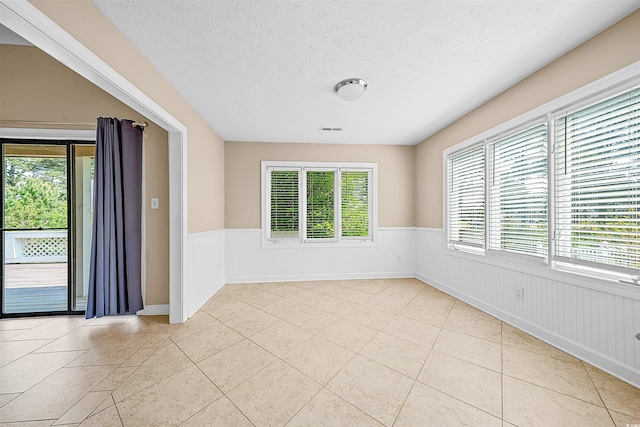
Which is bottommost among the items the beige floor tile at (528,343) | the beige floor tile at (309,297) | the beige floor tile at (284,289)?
the beige floor tile at (284,289)

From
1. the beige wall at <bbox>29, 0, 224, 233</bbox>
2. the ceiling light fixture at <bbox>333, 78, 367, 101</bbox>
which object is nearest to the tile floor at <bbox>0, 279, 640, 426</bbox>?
the beige wall at <bbox>29, 0, 224, 233</bbox>

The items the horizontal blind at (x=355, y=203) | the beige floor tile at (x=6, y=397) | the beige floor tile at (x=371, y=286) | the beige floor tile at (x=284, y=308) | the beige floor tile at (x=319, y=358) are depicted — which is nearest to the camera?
the beige floor tile at (x=6, y=397)

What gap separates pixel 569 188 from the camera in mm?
2139

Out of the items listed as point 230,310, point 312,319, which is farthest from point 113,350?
point 312,319

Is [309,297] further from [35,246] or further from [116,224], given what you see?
[35,246]

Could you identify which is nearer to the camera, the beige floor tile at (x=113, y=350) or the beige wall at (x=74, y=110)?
the beige floor tile at (x=113, y=350)

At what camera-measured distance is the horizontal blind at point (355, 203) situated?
4680 mm

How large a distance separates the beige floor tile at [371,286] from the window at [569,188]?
153 centimetres

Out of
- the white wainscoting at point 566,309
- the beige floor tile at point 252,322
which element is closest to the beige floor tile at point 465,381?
the white wainscoting at point 566,309

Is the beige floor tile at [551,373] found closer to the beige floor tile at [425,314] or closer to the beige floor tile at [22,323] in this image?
the beige floor tile at [425,314]

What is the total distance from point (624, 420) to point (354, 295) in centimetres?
256

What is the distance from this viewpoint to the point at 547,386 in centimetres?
170

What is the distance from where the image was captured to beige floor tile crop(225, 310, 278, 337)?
2.59 metres

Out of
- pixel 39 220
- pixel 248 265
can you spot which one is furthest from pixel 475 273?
pixel 39 220
